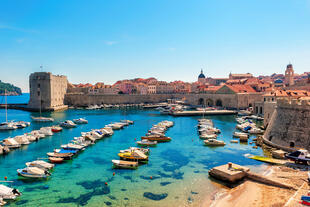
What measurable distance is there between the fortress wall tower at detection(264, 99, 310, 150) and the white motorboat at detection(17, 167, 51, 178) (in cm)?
2417

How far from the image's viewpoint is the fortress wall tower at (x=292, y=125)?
77.2ft

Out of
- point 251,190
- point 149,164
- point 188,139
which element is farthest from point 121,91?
point 251,190

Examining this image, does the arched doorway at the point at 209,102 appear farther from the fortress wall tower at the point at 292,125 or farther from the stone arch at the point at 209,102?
the fortress wall tower at the point at 292,125

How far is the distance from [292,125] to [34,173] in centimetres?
2580

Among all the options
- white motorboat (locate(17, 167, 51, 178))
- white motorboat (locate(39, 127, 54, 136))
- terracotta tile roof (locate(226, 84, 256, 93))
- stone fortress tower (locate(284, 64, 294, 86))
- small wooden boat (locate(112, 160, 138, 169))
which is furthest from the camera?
stone fortress tower (locate(284, 64, 294, 86))

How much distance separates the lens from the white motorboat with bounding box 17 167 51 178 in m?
19.9

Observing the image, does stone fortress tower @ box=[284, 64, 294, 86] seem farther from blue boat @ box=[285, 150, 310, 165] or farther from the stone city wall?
blue boat @ box=[285, 150, 310, 165]

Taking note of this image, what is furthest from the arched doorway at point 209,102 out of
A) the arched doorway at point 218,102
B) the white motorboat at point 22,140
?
the white motorboat at point 22,140

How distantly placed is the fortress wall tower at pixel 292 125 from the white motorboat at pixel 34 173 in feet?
79.3

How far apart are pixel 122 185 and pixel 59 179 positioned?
5.67m

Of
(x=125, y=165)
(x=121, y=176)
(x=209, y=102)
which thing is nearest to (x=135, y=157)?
(x=125, y=165)

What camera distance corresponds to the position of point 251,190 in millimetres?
16750

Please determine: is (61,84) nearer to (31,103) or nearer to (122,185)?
(31,103)

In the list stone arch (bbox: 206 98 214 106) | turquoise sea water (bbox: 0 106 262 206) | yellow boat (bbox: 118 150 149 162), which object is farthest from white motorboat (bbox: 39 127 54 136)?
stone arch (bbox: 206 98 214 106)
